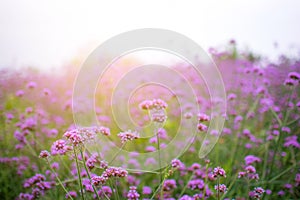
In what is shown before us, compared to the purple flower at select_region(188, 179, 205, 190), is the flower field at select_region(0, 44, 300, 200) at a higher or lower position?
higher

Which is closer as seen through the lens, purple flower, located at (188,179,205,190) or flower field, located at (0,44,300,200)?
flower field, located at (0,44,300,200)

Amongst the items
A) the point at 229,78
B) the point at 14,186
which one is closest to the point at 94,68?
the point at 229,78

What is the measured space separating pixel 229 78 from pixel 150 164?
2004mm

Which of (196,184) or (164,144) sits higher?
(164,144)

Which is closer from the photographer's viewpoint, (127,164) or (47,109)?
(127,164)

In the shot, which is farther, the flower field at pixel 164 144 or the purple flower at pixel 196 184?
the purple flower at pixel 196 184

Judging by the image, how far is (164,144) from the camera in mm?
3975

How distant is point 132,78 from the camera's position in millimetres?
5496

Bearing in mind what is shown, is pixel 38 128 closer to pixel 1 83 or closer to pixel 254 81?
pixel 1 83

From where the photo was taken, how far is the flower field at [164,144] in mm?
2404

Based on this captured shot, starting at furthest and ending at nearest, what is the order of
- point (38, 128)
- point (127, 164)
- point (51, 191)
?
1. point (38, 128)
2. point (127, 164)
3. point (51, 191)

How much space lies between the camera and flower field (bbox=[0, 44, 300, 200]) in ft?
7.89

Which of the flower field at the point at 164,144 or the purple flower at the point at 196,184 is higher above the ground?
the flower field at the point at 164,144

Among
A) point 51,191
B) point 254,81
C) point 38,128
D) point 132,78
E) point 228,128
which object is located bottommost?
point 51,191
